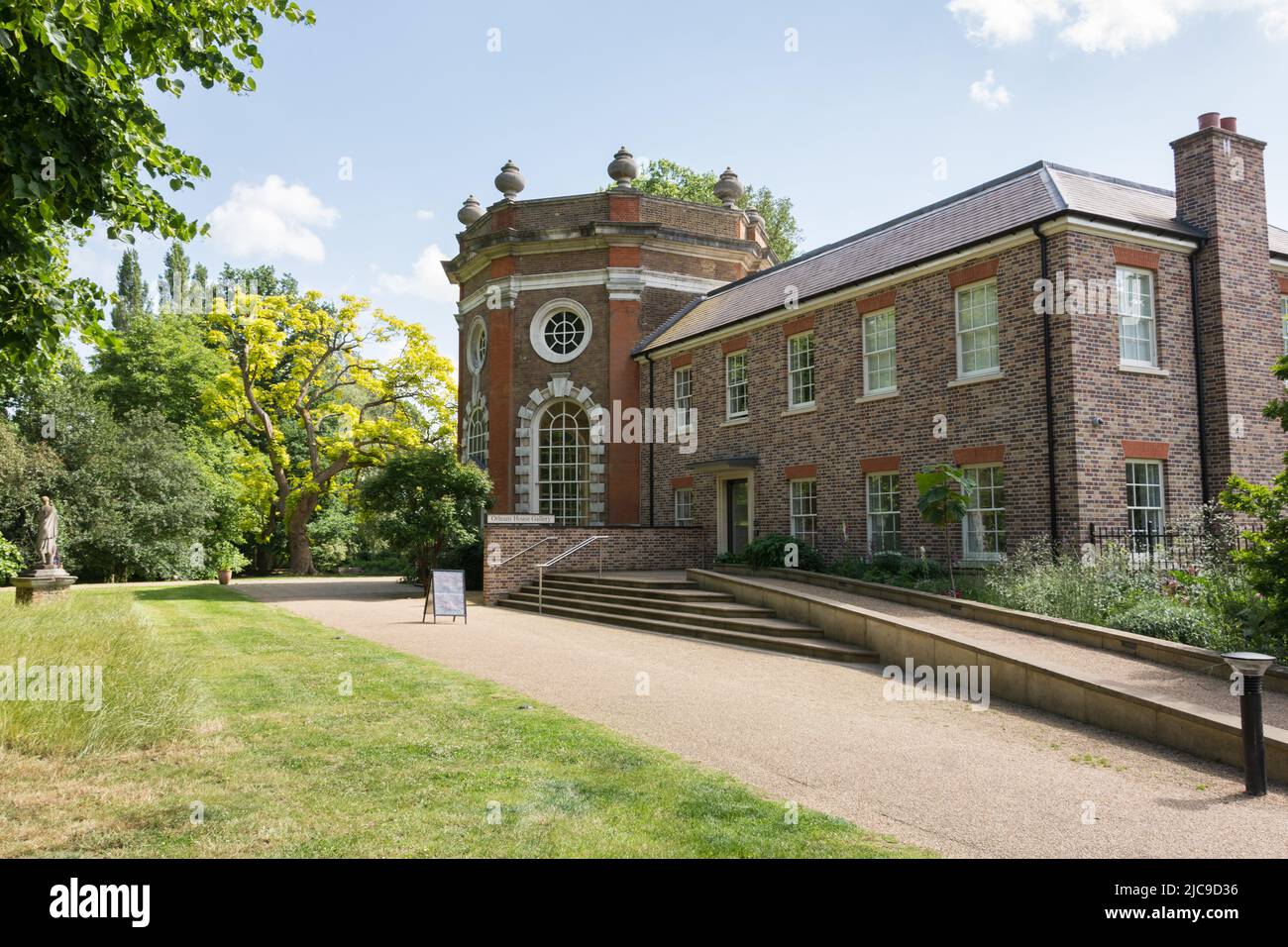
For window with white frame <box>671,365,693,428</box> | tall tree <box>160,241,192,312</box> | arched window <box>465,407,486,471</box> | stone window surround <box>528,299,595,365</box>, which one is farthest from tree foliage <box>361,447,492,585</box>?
tall tree <box>160,241,192,312</box>

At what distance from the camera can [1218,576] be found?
1118 cm

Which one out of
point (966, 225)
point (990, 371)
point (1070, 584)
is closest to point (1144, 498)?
point (990, 371)

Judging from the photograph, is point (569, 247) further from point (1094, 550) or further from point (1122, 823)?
point (1122, 823)

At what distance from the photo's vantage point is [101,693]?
7312 millimetres

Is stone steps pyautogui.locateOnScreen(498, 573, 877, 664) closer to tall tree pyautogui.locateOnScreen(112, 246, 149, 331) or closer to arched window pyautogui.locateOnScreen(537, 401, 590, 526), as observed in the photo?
arched window pyautogui.locateOnScreen(537, 401, 590, 526)

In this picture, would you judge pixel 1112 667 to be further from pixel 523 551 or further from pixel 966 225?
pixel 523 551

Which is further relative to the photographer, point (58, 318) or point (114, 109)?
point (58, 318)

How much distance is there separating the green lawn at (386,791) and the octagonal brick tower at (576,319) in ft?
57.3

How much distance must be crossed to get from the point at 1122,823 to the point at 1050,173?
14002 mm

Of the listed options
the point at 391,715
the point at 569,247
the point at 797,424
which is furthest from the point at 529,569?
the point at 391,715

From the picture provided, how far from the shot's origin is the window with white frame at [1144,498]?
1420 cm

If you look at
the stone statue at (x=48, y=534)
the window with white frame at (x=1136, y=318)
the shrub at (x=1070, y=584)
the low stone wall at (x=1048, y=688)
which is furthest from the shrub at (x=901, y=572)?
the stone statue at (x=48, y=534)

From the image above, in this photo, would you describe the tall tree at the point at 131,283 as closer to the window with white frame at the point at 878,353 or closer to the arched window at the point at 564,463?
the arched window at the point at 564,463

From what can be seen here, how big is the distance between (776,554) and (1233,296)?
956 centimetres
